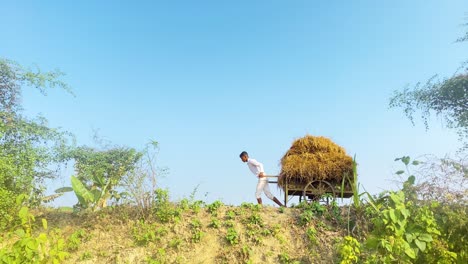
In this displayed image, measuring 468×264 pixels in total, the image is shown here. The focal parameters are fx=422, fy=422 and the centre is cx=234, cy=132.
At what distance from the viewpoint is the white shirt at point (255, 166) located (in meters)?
12.3

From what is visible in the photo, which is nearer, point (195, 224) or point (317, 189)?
point (195, 224)

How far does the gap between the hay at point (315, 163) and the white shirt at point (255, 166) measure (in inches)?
28.0

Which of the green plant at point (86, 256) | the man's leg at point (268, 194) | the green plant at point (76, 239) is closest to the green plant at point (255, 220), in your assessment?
the man's leg at point (268, 194)

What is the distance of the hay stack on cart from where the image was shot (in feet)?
37.5

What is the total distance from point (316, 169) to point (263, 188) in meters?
1.69

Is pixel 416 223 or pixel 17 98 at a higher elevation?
pixel 17 98

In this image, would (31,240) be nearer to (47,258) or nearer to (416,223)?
(47,258)

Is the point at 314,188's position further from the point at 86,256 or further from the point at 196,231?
the point at 86,256

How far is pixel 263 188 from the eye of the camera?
12148 millimetres

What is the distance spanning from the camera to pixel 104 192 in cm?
1134

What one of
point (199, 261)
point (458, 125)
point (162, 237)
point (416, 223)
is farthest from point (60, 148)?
point (458, 125)

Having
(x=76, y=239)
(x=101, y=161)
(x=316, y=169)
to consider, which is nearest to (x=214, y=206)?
(x=316, y=169)

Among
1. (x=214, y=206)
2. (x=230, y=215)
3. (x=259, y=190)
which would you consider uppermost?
(x=259, y=190)

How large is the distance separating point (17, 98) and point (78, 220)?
678 cm
